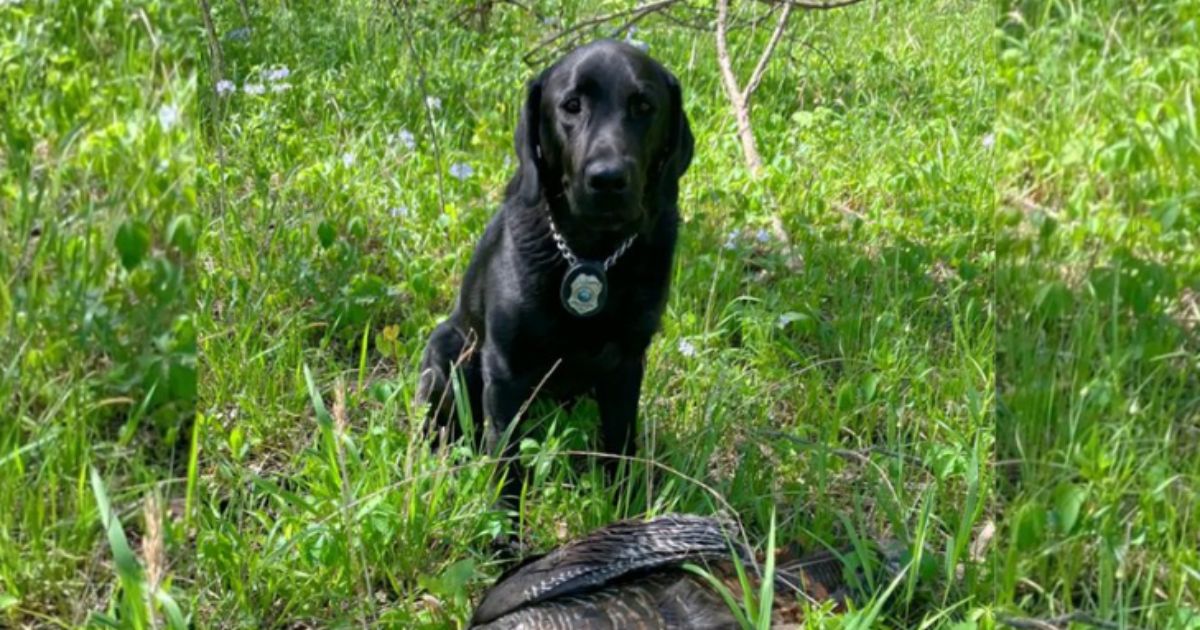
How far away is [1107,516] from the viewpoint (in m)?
2.28

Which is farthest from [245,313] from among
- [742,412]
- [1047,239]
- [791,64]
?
[791,64]

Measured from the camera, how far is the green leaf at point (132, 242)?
1847mm

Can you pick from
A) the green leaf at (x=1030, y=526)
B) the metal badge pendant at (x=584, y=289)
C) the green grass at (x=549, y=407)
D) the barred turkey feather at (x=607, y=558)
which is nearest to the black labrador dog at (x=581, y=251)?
the metal badge pendant at (x=584, y=289)

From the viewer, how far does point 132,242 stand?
1.86 meters

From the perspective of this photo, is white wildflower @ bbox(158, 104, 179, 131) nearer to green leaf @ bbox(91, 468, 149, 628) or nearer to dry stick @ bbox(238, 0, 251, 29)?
green leaf @ bbox(91, 468, 149, 628)

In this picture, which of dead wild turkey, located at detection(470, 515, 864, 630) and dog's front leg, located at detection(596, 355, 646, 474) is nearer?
dead wild turkey, located at detection(470, 515, 864, 630)

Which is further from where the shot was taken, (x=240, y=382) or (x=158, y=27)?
(x=240, y=382)

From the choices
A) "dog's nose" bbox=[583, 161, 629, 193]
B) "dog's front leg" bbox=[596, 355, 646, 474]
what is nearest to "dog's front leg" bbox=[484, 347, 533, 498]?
"dog's front leg" bbox=[596, 355, 646, 474]

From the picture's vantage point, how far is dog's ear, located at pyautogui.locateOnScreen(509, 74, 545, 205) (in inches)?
135

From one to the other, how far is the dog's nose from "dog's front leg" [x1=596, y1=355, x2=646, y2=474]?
0.59 meters

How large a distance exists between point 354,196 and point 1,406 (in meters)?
2.99

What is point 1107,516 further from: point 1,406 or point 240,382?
point 240,382

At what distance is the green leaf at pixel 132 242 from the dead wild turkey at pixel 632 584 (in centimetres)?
103

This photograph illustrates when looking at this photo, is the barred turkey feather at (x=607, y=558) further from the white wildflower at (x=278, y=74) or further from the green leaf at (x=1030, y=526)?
the white wildflower at (x=278, y=74)
